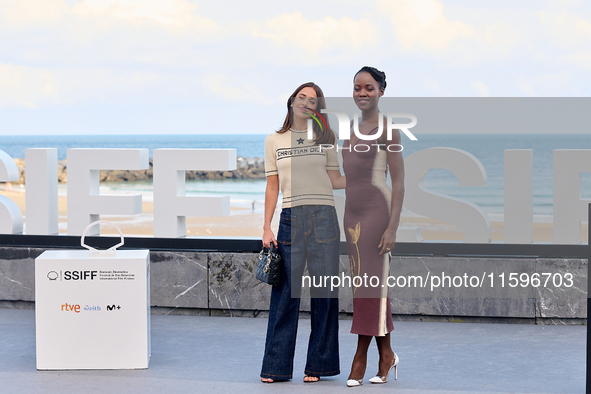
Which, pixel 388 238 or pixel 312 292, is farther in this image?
pixel 312 292

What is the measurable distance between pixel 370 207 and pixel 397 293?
75.1 inches

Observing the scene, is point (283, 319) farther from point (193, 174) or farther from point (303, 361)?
point (193, 174)

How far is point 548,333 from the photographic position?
6035 millimetres

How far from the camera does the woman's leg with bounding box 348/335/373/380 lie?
14.8 feet

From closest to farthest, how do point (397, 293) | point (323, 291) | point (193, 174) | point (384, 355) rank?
point (323, 291)
point (384, 355)
point (397, 293)
point (193, 174)

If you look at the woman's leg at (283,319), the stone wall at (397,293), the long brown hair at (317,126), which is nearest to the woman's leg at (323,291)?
the woman's leg at (283,319)

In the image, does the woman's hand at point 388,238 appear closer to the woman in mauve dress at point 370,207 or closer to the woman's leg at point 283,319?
the woman in mauve dress at point 370,207

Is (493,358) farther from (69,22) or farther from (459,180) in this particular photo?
(69,22)

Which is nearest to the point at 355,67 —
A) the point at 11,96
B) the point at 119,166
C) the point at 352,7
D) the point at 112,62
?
the point at 352,7

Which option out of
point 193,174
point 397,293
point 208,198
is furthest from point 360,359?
point 193,174

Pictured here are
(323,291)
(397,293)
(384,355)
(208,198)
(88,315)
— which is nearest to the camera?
(323,291)

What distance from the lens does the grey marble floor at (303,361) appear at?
14.9 feet

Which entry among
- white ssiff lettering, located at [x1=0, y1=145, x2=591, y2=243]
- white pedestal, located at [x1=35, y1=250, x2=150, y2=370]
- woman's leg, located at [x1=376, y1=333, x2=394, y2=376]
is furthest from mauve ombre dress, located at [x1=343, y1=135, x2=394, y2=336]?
white pedestal, located at [x1=35, y1=250, x2=150, y2=370]

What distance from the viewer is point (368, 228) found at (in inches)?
174
